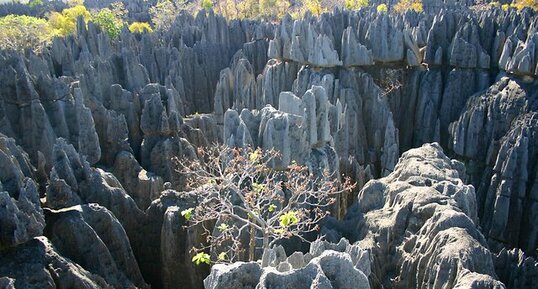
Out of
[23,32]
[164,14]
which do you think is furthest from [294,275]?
[164,14]

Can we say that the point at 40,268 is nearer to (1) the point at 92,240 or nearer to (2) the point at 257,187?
(1) the point at 92,240

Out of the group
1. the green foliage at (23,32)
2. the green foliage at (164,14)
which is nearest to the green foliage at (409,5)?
the green foliage at (164,14)

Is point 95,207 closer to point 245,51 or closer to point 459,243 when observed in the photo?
point 459,243

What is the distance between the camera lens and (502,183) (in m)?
21.4

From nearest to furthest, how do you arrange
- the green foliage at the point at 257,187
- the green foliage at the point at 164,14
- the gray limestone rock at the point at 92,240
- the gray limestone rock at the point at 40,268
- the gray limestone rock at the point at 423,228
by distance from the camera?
the gray limestone rock at the point at 40,268 < the gray limestone rock at the point at 423,228 < the gray limestone rock at the point at 92,240 < the green foliage at the point at 257,187 < the green foliage at the point at 164,14

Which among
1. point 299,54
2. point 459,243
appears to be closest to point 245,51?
point 299,54

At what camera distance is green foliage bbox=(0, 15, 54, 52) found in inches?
1817

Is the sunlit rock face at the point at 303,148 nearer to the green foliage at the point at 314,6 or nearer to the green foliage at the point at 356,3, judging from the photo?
the green foliage at the point at 314,6

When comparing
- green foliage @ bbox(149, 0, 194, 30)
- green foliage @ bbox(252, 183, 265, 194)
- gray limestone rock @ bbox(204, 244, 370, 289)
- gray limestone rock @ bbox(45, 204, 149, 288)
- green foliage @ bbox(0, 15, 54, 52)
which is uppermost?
green foliage @ bbox(149, 0, 194, 30)

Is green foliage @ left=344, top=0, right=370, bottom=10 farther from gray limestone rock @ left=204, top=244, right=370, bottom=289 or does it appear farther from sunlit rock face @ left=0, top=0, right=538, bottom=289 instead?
gray limestone rock @ left=204, top=244, right=370, bottom=289

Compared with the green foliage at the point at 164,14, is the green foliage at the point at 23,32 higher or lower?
lower

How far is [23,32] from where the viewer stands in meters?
50.2

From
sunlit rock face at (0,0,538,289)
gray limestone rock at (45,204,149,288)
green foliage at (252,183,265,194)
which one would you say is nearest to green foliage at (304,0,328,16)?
sunlit rock face at (0,0,538,289)

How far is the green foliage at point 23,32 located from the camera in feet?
151
